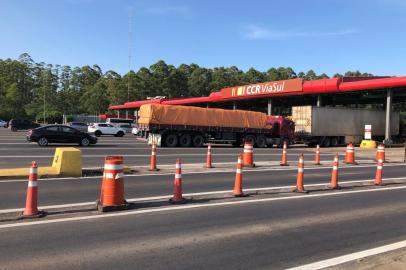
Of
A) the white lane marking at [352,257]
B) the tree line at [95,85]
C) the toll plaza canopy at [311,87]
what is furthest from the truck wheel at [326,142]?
the tree line at [95,85]

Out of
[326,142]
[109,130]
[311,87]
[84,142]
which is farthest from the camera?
[109,130]

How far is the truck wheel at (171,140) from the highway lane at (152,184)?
653 inches

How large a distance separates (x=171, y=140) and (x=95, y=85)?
92.5 meters

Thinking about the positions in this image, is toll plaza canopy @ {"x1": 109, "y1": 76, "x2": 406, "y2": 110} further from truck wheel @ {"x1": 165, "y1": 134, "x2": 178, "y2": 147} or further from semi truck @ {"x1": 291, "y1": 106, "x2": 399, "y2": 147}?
truck wheel @ {"x1": 165, "y1": 134, "x2": 178, "y2": 147}

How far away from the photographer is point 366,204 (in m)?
11.1

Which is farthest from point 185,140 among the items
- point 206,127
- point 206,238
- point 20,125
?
point 20,125

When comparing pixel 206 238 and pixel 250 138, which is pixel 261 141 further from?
pixel 206 238

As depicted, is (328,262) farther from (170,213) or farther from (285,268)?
(170,213)

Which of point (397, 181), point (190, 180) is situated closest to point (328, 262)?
point (190, 180)

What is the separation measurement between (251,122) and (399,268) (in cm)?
3284

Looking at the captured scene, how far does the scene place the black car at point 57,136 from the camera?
96.1ft

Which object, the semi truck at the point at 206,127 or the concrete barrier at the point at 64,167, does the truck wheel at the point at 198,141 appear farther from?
the concrete barrier at the point at 64,167

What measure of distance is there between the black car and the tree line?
74.9 metres

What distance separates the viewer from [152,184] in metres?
13.4
